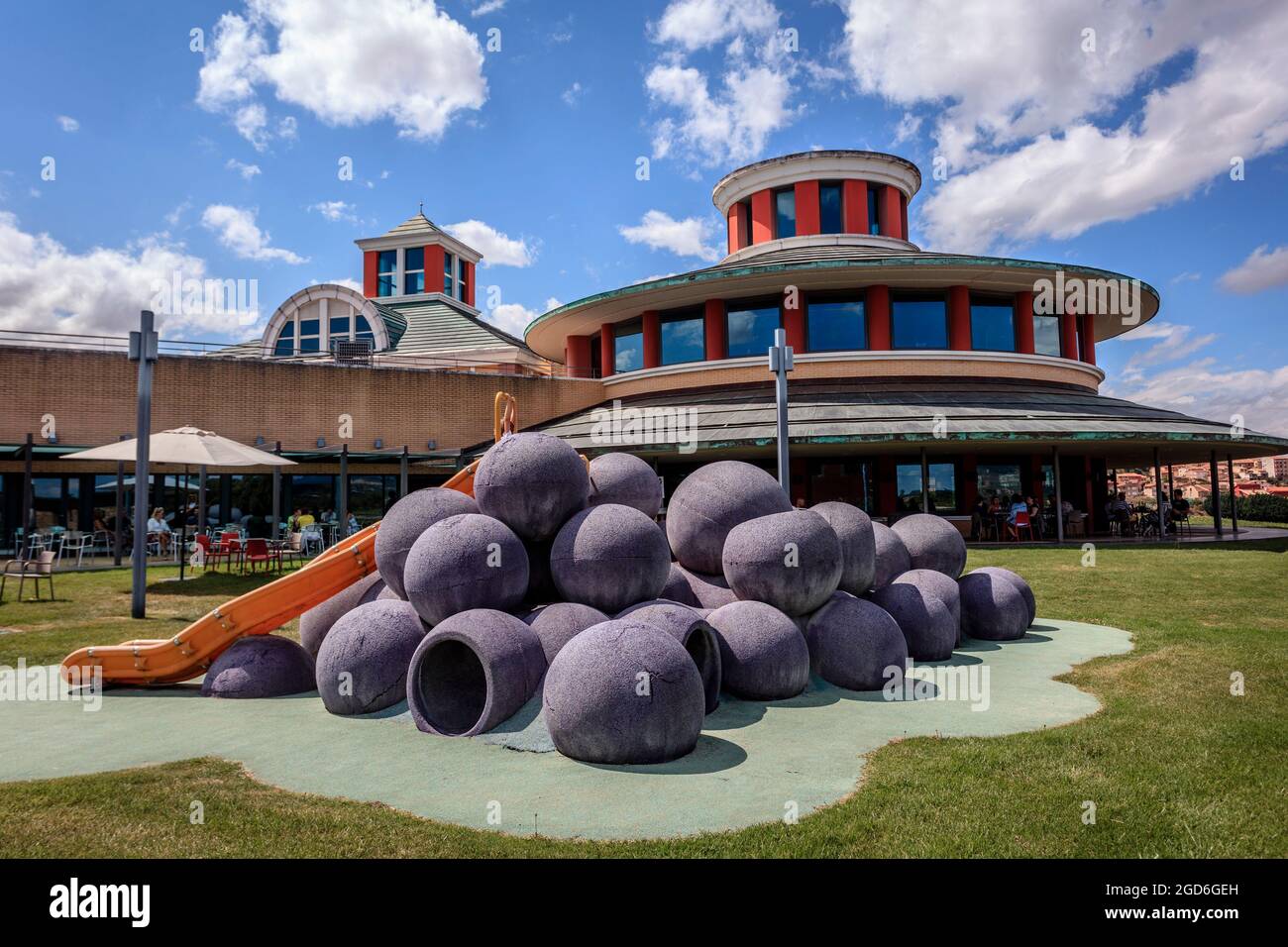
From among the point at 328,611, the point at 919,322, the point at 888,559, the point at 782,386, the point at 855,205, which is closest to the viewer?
the point at 328,611

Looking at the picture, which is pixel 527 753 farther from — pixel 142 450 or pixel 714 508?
pixel 142 450

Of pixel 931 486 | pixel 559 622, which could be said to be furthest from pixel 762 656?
pixel 931 486

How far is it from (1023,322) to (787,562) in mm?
25244

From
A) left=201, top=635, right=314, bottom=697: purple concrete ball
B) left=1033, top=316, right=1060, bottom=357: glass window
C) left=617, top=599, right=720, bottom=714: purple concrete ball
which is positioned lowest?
left=201, top=635, right=314, bottom=697: purple concrete ball

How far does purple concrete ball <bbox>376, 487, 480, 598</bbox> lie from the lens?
29.8 feet

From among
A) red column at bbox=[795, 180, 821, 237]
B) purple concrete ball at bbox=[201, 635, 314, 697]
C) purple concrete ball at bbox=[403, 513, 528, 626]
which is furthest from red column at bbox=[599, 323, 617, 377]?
purple concrete ball at bbox=[403, 513, 528, 626]

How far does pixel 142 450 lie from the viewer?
1509 centimetres

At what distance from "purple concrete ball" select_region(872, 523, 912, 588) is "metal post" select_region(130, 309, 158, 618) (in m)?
12.4

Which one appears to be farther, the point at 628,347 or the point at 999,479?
the point at 628,347

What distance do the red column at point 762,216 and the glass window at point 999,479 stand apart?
13268 millimetres

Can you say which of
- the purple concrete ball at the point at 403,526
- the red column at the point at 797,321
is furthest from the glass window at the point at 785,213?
the purple concrete ball at the point at 403,526

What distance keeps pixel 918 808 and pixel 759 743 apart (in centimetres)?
192

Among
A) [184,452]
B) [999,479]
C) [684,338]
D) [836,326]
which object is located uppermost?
[684,338]

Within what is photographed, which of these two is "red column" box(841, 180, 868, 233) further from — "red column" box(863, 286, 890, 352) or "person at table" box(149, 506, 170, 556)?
"person at table" box(149, 506, 170, 556)
